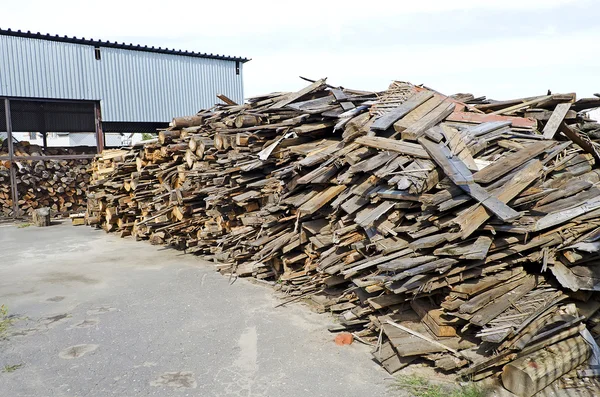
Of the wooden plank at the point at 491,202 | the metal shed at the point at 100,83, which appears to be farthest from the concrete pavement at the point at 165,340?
the metal shed at the point at 100,83

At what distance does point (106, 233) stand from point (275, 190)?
8085mm

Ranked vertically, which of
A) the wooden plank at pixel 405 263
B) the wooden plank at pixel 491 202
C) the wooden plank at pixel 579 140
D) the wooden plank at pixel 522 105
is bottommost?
the wooden plank at pixel 405 263

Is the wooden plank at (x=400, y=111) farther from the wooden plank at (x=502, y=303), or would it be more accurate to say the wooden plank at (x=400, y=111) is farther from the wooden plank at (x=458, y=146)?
the wooden plank at (x=502, y=303)

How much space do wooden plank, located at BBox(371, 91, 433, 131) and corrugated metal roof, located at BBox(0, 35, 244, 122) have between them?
1507 cm

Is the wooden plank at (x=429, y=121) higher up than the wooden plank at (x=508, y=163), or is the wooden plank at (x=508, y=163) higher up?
the wooden plank at (x=429, y=121)

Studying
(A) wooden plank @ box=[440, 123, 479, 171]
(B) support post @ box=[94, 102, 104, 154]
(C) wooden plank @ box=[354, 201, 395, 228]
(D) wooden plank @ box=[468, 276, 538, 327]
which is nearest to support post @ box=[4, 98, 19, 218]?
(B) support post @ box=[94, 102, 104, 154]

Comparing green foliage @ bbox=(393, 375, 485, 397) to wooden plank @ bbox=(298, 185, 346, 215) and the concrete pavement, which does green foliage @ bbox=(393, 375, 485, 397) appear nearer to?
the concrete pavement

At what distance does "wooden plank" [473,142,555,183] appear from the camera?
15.7 ft

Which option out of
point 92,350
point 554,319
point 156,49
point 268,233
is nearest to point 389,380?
point 554,319

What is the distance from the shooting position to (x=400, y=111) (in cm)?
663

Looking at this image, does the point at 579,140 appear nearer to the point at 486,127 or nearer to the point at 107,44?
the point at 486,127

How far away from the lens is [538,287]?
4.64 meters

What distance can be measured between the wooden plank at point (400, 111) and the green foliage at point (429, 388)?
3.33m

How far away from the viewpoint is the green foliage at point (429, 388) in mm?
4059
